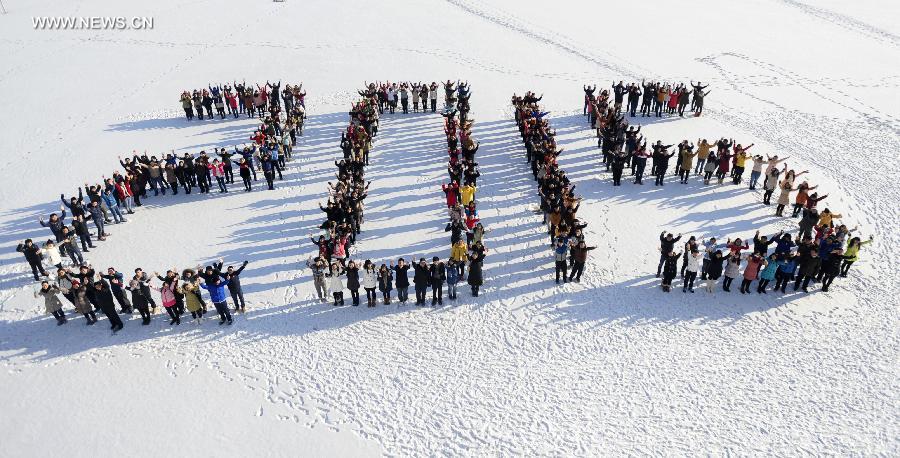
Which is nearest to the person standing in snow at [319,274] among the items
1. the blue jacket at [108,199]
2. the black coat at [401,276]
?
the black coat at [401,276]

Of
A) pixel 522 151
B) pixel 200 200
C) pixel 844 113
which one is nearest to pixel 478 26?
pixel 522 151

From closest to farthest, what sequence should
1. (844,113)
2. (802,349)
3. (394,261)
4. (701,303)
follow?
1. (802,349)
2. (701,303)
3. (394,261)
4. (844,113)

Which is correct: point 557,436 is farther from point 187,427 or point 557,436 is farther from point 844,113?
point 844,113

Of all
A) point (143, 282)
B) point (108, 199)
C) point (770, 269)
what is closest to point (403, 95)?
point (108, 199)

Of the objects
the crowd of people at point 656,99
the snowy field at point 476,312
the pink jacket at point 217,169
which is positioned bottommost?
the snowy field at point 476,312

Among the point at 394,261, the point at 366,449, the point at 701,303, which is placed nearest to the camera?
the point at 366,449

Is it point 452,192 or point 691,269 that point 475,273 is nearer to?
point 452,192

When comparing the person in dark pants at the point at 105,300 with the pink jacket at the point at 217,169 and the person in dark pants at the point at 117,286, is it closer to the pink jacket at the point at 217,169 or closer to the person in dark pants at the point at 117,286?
the person in dark pants at the point at 117,286
